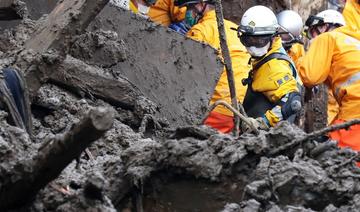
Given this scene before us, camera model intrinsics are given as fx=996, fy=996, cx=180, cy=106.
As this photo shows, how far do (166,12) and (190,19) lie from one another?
452mm

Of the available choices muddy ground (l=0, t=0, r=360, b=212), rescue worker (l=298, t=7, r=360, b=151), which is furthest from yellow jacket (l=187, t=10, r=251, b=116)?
muddy ground (l=0, t=0, r=360, b=212)

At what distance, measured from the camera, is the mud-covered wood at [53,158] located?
295 centimetres

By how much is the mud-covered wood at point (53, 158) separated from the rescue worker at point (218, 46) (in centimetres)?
439

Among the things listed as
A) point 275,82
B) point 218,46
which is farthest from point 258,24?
point 218,46

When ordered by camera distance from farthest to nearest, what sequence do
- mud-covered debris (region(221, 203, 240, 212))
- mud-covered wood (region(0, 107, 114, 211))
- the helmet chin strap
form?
the helmet chin strap < mud-covered debris (region(221, 203, 240, 212)) < mud-covered wood (region(0, 107, 114, 211))

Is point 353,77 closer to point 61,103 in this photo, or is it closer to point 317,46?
point 317,46

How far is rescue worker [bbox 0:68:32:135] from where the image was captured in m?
4.35

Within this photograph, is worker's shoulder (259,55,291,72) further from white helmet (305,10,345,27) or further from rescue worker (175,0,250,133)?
white helmet (305,10,345,27)

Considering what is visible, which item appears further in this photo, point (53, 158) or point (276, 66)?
point (276, 66)

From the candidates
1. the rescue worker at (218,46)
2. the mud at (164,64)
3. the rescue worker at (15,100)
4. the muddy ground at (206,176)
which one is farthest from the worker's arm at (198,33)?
the muddy ground at (206,176)

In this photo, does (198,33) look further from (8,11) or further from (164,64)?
(8,11)

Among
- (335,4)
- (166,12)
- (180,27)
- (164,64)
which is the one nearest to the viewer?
(164,64)

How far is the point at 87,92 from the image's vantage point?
5973 millimetres

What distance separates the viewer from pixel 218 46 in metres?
8.23
